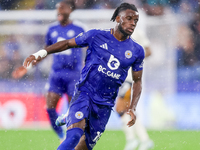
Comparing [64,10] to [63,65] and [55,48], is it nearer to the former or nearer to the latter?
[63,65]

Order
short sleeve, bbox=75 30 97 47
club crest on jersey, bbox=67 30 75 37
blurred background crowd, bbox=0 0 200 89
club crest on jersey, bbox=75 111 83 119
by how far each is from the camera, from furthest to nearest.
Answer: blurred background crowd, bbox=0 0 200 89 → club crest on jersey, bbox=67 30 75 37 → short sleeve, bbox=75 30 97 47 → club crest on jersey, bbox=75 111 83 119

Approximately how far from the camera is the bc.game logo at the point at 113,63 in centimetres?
359

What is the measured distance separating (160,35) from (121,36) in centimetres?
766

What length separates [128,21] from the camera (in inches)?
142

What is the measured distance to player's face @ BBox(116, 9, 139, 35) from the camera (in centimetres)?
360

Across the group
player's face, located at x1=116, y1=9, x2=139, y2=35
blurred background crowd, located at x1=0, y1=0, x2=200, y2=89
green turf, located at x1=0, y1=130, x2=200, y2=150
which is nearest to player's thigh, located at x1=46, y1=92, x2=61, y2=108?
green turf, located at x1=0, y1=130, x2=200, y2=150

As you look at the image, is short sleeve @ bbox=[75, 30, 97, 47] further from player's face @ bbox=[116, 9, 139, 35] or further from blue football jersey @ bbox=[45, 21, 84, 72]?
blue football jersey @ bbox=[45, 21, 84, 72]

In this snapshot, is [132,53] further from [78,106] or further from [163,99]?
[163,99]

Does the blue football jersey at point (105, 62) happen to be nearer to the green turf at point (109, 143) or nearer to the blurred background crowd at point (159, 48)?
the green turf at point (109, 143)

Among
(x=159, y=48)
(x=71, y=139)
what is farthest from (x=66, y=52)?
(x=159, y=48)

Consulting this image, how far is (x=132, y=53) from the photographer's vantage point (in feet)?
12.1

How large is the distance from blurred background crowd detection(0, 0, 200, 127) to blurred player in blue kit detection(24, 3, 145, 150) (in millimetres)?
5834

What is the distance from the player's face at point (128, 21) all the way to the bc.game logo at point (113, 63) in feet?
0.98

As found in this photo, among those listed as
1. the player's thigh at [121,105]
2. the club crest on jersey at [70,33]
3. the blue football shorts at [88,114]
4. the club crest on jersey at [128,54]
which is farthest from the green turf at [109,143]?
the club crest on jersey at [128,54]
